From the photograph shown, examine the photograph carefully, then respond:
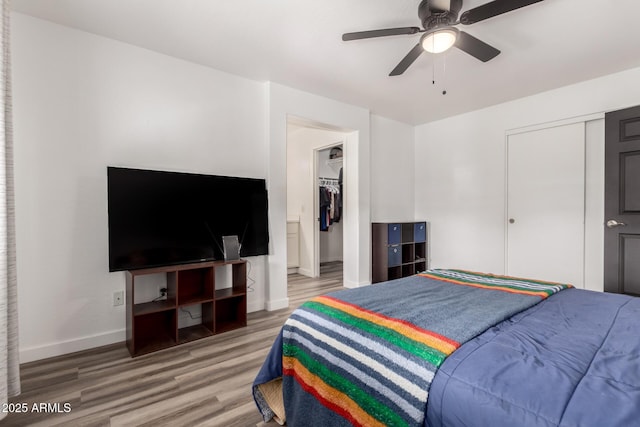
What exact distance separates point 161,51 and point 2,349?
2386 millimetres

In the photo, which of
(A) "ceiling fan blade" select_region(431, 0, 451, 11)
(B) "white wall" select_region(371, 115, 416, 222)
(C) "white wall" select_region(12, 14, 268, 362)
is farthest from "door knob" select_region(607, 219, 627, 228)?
(C) "white wall" select_region(12, 14, 268, 362)

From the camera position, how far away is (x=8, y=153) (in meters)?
1.54

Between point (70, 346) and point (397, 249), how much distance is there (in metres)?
3.57

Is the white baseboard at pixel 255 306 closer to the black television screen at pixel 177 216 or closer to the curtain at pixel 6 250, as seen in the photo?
the black television screen at pixel 177 216

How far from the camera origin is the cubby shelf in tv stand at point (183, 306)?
90.8 inches

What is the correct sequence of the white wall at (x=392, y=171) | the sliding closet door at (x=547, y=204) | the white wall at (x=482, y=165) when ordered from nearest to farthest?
the white wall at (x=482, y=165) → the sliding closet door at (x=547, y=204) → the white wall at (x=392, y=171)

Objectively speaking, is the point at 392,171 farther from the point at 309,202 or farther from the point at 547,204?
the point at 547,204

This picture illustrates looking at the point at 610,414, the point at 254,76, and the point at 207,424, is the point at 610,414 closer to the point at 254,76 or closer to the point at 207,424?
the point at 207,424

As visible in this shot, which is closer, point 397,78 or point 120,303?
point 120,303

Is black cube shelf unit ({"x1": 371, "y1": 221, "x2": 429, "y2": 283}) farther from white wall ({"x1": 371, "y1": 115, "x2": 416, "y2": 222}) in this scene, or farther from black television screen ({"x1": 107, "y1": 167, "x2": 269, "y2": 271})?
black television screen ({"x1": 107, "y1": 167, "x2": 269, "y2": 271})

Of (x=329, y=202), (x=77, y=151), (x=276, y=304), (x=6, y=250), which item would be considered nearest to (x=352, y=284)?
(x=276, y=304)

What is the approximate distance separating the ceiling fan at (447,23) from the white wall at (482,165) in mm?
2003

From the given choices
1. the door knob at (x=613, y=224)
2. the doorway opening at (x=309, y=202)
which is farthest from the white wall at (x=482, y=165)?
the doorway opening at (x=309, y=202)

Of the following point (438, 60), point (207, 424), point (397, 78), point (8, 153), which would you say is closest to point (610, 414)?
point (207, 424)
